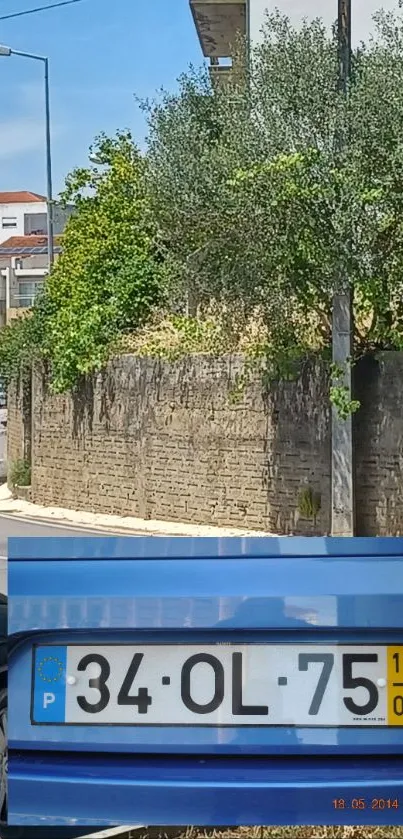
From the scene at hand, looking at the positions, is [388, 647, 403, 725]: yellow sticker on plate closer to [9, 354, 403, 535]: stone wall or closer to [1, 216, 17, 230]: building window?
[9, 354, 403, 535]: stone wall

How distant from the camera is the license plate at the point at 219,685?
78.0 inches

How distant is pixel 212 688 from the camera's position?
199 centimetres

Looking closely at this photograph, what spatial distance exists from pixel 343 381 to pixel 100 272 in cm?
727

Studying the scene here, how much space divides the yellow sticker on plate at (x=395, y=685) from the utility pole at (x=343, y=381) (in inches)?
366

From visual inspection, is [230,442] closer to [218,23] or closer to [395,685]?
[218,23]

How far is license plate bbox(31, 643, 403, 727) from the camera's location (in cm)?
198

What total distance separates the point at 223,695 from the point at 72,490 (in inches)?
325

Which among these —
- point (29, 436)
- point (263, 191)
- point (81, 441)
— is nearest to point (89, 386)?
point (29, 436)

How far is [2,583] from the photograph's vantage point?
2.31 metres

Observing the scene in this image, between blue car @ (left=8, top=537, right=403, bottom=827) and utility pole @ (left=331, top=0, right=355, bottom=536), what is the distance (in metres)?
9.30

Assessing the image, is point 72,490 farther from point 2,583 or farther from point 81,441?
point 2,583

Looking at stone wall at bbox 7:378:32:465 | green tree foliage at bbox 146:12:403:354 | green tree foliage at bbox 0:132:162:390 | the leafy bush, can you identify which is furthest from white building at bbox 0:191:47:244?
the leafy bush
